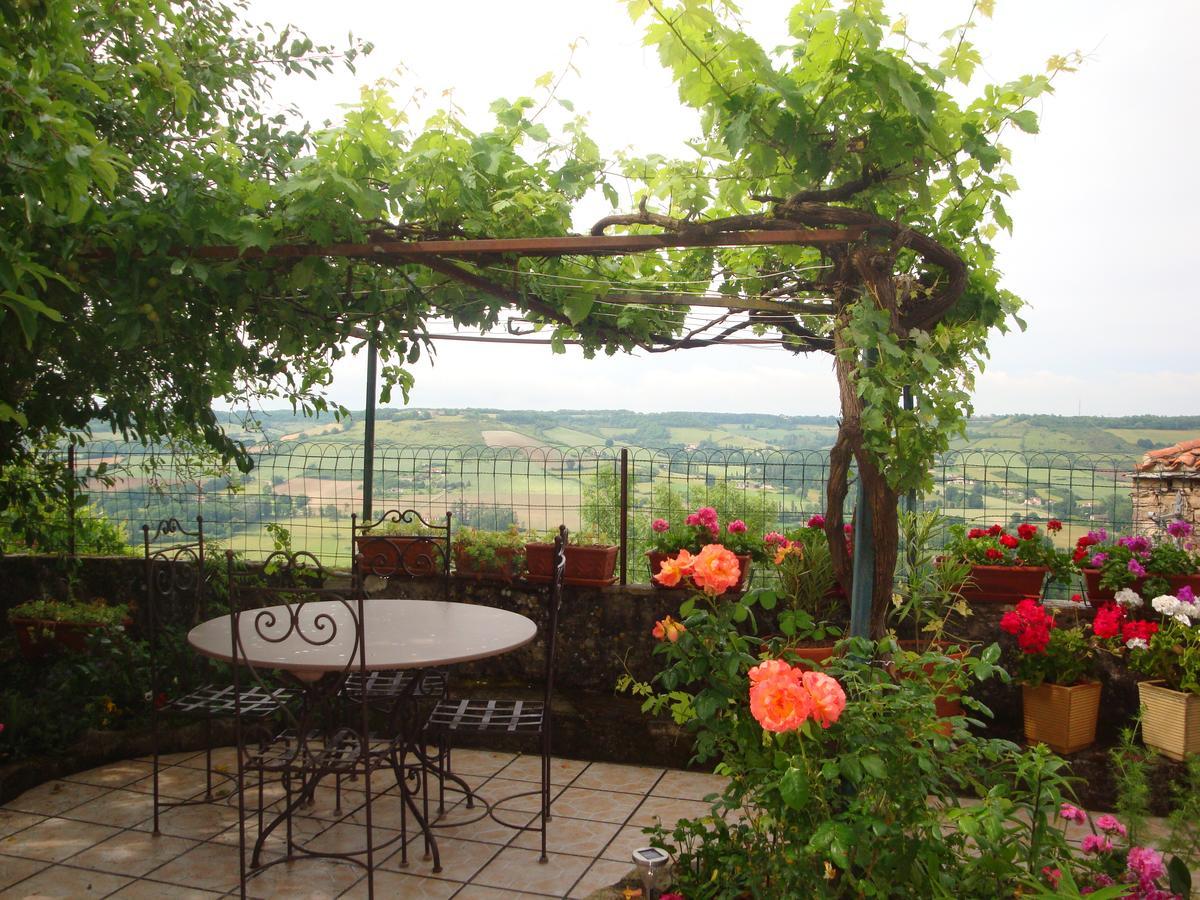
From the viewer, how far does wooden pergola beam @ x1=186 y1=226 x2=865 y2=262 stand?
2.92 meters

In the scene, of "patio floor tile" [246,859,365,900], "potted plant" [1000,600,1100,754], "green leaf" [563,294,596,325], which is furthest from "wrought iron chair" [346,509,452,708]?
"potted plant" [1000,600,1100,754]

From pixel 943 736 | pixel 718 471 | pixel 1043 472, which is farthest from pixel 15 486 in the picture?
pixel 1043 472

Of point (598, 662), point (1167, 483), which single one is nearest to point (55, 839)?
point (598, 662)

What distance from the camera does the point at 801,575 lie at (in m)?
4.45

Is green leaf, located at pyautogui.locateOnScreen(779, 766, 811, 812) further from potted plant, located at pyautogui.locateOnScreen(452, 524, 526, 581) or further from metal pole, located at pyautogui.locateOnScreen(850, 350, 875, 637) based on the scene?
potted plant, located at pyautogui.locateOnScreen(452, 524, 526, 581)

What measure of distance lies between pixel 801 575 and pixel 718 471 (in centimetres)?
98

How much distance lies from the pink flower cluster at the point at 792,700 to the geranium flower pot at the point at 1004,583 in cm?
279

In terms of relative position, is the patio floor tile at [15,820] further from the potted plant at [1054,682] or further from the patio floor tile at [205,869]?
the potted plant at [1054,682]

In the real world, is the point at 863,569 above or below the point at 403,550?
above

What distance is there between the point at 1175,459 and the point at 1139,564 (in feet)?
6.05

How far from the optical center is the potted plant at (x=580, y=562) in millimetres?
4766

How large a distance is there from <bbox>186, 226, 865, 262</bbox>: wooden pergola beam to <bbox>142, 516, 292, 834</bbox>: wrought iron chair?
48.3 inches

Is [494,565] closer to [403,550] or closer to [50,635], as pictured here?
[403,550]

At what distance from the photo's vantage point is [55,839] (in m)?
3.38
